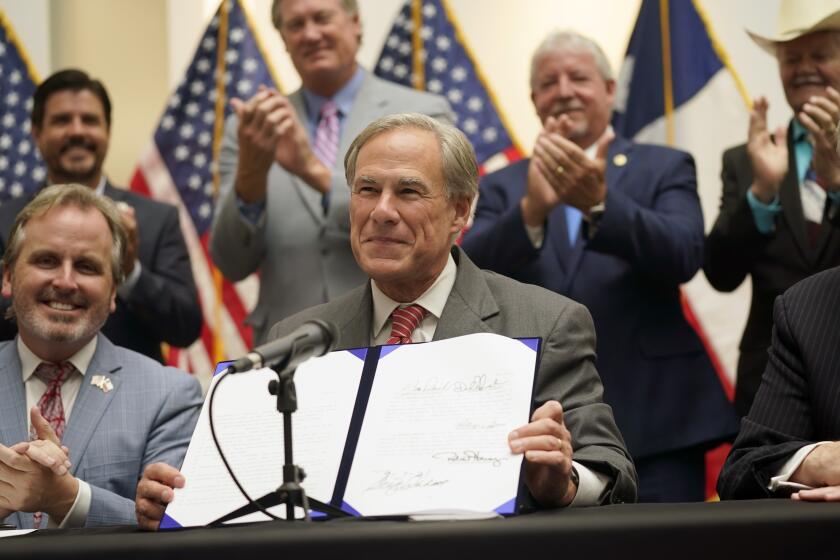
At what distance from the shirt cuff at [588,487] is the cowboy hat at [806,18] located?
2.35m

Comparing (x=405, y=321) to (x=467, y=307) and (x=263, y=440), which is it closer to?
(x=467, y=307)

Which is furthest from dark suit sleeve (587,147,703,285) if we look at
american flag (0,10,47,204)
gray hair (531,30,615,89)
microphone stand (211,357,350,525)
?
american flag (0,10,47,204)

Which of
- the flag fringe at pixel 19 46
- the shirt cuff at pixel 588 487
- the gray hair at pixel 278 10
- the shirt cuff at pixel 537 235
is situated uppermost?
the flag fringe at pixel 19 46

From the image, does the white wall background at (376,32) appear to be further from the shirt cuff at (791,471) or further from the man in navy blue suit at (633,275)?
the shirt cuff at (791,471)

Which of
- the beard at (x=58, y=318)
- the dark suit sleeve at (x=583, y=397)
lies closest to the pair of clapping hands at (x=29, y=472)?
the beard at (x=58, y=318)

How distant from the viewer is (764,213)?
4.50 metres

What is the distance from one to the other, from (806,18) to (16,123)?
153 inches

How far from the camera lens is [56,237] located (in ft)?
12.8

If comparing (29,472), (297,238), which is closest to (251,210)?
(297,238)

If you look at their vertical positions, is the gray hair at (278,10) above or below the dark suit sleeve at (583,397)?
above

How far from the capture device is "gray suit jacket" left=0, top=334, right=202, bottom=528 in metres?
3.59

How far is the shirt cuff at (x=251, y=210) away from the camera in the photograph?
4.75 meters

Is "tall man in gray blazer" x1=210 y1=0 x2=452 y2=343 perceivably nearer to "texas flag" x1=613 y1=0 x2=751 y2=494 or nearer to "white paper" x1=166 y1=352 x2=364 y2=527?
"texas flag" x1=613 y1=0 x2=751 y2=494

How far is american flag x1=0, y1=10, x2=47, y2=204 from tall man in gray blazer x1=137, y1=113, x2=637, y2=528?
332 cm
